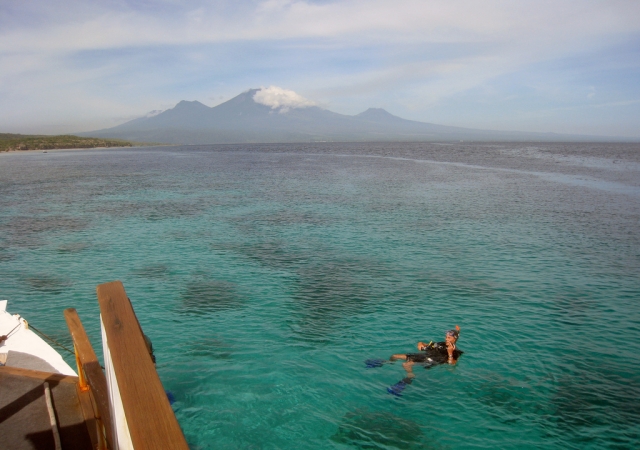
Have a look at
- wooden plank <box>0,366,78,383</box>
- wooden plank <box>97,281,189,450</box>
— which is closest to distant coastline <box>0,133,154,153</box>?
wooden plank <box>0,366,78,383</box>

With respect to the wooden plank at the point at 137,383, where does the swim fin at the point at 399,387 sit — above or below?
below

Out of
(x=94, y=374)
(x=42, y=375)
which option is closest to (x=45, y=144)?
(x=42, y=375)

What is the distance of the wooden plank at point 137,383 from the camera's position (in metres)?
2.27

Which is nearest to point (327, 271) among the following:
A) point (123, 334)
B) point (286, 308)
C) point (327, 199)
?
point (286, 308)

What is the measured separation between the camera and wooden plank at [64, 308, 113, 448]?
517 centimetres

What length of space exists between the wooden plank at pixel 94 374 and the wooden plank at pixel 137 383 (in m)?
2.22

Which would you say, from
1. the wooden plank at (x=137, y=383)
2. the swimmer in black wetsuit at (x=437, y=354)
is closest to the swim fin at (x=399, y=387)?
the swimmer in black wetsuit at (x=437, y=354)

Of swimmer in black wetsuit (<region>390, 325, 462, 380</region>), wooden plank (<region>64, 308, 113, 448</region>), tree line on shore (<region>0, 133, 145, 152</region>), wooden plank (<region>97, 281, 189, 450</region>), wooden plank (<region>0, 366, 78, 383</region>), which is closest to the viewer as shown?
wooden plank (<region>97, 281, 189, 450</region>)

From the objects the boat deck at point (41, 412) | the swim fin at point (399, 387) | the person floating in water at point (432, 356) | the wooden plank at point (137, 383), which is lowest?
the swim fin at point (399, 387)

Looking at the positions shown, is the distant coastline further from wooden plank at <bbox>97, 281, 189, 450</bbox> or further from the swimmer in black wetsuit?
wooden plank at <bbox>97, 281, 189, 450</bbox>

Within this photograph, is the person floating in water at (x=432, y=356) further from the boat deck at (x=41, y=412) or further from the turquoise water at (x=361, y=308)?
the boat deck at (x=41, y=412)

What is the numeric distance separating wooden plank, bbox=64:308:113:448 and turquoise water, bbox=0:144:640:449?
613 cm

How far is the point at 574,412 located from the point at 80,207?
41.1 meters

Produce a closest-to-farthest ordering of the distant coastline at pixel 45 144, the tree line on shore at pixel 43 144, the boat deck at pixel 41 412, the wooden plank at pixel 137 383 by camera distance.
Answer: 1. the wooden plank at pixel 137 383
2. the boat deck at pixel 41 412
3. the distant coastline at pixel 45 144
4. the tree line on shore at pixel 43 144
